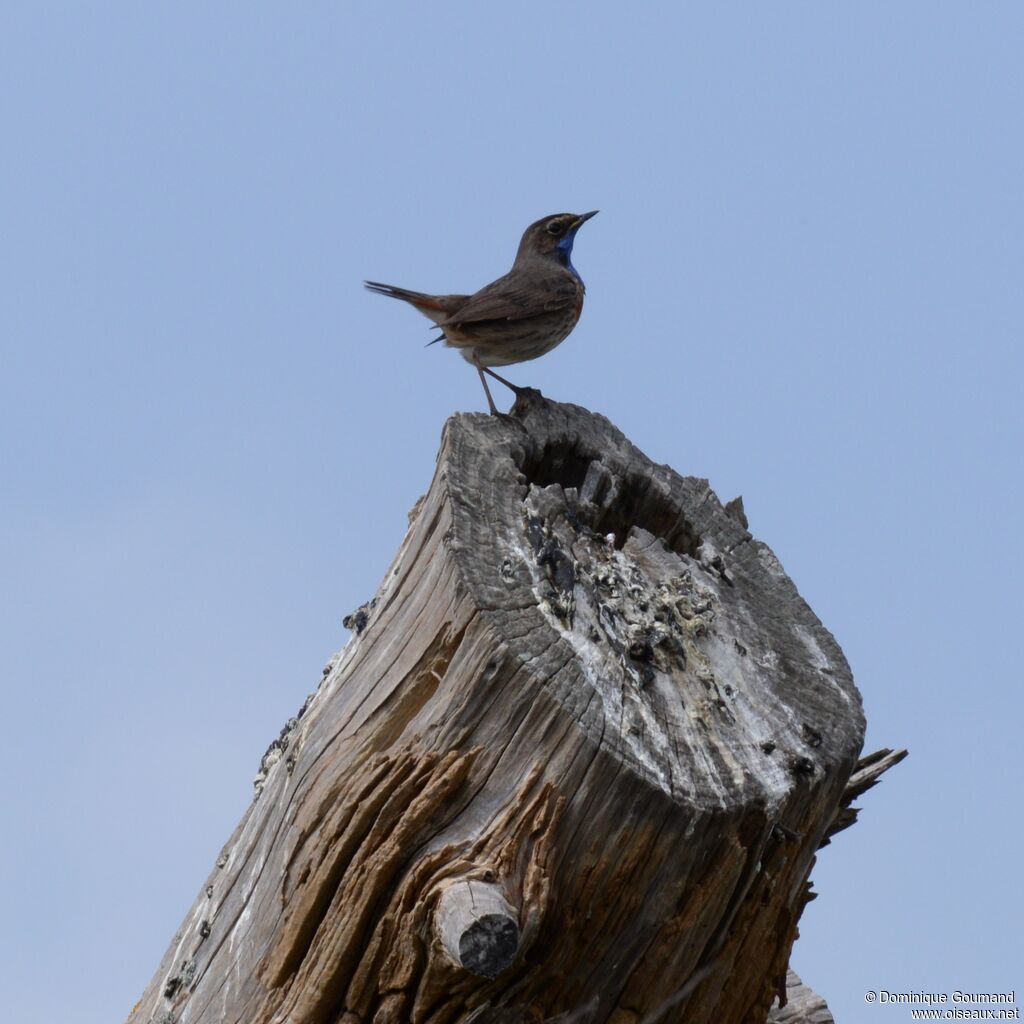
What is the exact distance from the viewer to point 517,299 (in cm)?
690

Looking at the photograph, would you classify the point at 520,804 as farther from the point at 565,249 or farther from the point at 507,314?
the point at 565,249

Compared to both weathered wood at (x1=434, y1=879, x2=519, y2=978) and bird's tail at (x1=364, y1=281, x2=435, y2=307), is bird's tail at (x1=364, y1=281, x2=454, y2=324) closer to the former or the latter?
bird's tail at (x1=364, y1=281, x2=435, y2=307)

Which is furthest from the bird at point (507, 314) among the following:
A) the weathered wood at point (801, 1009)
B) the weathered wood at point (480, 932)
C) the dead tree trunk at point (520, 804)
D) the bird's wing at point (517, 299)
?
the weathered wood at point (480, 932)

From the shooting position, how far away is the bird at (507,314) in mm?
6812

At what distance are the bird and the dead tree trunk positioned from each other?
2458mm

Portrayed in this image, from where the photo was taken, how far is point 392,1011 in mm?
3379

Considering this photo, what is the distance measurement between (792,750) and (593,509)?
1.14 m

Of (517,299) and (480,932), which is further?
(517,299)

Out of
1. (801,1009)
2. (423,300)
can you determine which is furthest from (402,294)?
(801,1009)

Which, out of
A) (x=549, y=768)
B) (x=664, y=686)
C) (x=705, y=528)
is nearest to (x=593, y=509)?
(x=705, y=528)

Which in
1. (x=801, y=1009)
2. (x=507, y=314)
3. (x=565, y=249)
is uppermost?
(x=565, y=249)

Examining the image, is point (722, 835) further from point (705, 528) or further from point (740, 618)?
point (705, 528)

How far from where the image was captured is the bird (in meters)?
6.81

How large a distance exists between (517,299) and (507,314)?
15cm
